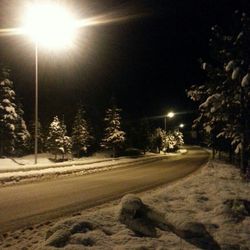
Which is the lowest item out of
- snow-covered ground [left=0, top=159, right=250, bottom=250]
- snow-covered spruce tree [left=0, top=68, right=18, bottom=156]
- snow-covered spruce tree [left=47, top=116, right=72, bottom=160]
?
snow-covered ground [left=0, top=159, right=250, bottom=250]

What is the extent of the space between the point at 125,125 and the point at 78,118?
12.6m

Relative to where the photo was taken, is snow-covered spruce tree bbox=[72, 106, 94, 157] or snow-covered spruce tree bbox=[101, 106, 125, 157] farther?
snow-covered spruce tree bbox=[72, 106, 94, 157]

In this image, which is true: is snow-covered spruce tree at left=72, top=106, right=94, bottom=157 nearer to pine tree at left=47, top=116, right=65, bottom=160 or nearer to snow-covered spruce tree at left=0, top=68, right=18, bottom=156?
pine tree at left=47, top=116, right=65, bottom=160

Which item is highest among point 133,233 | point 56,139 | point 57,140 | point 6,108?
point 6,108

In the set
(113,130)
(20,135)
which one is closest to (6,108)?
(20,135)

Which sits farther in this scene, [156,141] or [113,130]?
[156,141]

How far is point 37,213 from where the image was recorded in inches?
415

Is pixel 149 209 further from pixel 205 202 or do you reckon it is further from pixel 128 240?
pixel 205 202

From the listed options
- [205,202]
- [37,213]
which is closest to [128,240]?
[37,213]

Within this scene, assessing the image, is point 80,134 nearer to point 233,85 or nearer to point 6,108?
point 6,108

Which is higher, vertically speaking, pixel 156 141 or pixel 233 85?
pixel 233 85

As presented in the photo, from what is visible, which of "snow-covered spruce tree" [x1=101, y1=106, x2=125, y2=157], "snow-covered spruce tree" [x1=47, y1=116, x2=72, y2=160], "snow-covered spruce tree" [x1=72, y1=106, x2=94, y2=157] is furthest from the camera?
"snow-covered spruce tree" [x1=72, y1=106, x2=94, y2=157]

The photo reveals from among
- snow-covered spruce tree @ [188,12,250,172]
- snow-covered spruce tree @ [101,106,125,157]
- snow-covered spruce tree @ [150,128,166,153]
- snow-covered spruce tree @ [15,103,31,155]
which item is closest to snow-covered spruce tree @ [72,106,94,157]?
snow-covered spruce tree @ [101,106,125,157]

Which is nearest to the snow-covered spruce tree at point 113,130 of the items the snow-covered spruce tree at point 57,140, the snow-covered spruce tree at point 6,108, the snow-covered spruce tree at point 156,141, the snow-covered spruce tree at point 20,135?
the snow-covered spruce tree at point 57,140
